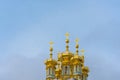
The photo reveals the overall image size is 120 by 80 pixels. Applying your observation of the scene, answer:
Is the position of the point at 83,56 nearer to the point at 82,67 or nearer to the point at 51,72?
the point at 82,67

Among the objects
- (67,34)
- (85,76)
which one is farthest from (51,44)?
(85,76)

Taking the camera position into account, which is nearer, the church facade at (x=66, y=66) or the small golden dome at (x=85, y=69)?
the church facade at (x=66, y=66)

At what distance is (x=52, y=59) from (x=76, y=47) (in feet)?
13.0

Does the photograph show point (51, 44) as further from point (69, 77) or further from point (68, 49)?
point (69, 77)

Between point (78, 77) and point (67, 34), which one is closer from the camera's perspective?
point (78, 77)

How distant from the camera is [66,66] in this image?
195ft

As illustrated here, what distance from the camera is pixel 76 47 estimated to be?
198ft

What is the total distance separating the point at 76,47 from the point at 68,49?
1.29 m

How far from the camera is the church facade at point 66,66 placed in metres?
58.1

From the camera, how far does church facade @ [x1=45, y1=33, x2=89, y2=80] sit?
58.1m

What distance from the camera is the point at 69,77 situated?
190 ft

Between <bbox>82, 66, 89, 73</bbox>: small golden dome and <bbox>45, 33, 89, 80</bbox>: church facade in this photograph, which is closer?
<bbox>45, 33, 89, 80</bbox>: church facade

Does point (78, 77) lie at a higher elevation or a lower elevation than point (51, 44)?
lower

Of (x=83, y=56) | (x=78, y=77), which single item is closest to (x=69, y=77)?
(x=78, y=77)
